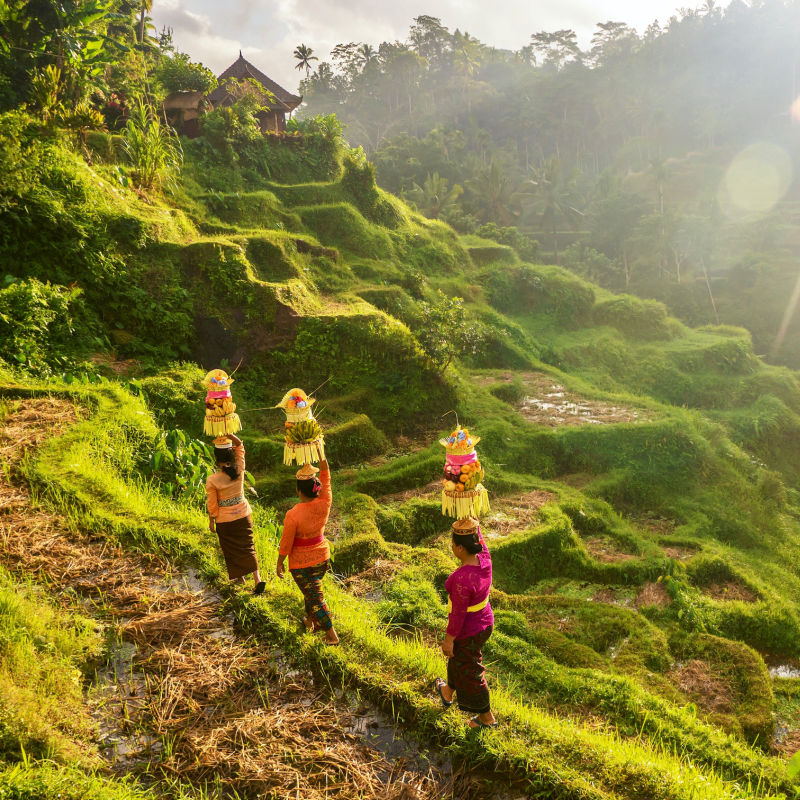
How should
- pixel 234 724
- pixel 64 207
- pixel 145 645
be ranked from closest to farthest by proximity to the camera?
1. pixel 234 724
2. pixel 145 645
3. pixel 64 207

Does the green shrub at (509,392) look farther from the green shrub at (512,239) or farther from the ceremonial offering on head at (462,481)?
→ the green shrub at (512,239)

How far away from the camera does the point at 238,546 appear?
12.7 feet

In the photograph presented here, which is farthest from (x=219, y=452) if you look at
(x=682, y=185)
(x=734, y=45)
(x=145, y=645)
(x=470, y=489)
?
(x=734, y=45)

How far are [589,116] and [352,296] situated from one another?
57.3 m

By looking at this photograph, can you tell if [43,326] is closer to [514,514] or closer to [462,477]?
[462,477]

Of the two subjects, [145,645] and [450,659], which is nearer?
[450,659]

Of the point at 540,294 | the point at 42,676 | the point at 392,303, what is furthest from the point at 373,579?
the point at 540,294

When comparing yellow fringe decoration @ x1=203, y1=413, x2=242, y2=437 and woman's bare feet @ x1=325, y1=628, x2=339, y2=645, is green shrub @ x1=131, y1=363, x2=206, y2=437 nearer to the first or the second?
yellow fringe decoration @ x1=203, y1=413, x2=242, y2=437

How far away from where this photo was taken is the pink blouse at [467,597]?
298 centimetres

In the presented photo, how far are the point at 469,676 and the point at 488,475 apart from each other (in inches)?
257

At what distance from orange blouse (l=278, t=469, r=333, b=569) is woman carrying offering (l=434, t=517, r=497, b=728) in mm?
987

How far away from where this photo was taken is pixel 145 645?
11.1ft

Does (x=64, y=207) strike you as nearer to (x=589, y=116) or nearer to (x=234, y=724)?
(x=234, y=724)

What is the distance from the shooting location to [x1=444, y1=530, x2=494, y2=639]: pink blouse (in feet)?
9.79
